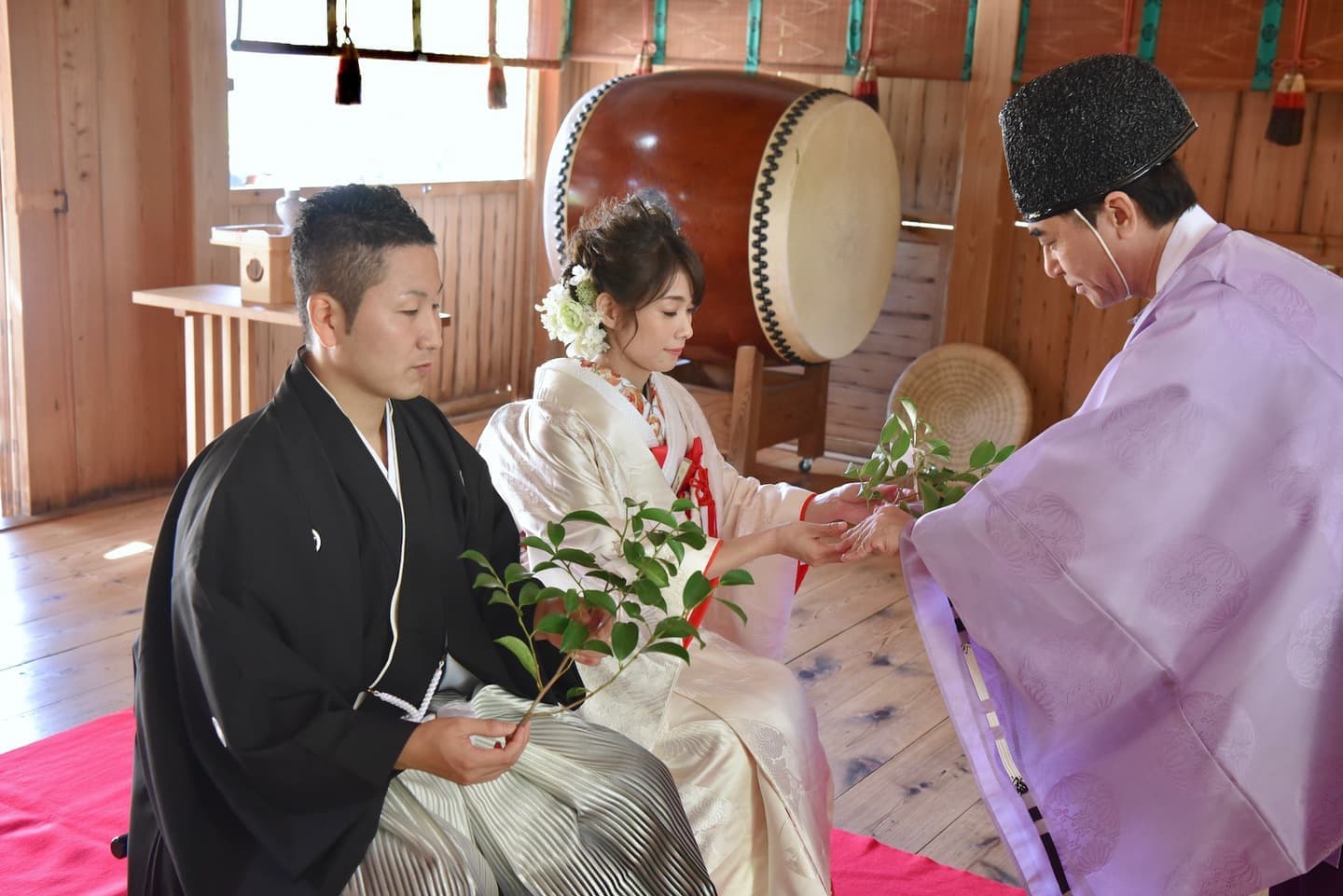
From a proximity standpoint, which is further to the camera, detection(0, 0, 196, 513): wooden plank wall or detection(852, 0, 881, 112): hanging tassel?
detection(852, 0, 881, 112): hanging tassel

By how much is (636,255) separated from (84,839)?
1.29 m

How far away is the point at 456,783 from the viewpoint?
143cm

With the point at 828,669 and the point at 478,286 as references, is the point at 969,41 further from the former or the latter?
the point at 828,669

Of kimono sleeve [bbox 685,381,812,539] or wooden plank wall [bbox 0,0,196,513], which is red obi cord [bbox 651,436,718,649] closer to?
kimono sleeve [bbox 685,381,812,539]

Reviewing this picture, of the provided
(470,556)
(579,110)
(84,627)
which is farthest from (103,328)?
(470,556)

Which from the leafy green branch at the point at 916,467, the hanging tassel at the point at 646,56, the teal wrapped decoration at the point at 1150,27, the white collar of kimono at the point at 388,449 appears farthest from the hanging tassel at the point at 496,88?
the white collar of kimono at the point at 388,449

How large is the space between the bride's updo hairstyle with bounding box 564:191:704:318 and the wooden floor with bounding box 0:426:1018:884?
1.04 m

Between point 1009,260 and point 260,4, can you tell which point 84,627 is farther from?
point 1009,260

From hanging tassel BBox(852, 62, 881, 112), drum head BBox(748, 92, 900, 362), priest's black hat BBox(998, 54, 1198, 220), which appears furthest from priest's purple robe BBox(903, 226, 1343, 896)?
hanging tassel BBox(852, 62, 881, 112)

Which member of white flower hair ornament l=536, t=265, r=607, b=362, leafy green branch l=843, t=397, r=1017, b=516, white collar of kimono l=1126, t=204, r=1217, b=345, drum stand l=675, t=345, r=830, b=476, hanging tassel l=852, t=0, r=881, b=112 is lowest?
drum stand l=675, t=345, r=830, b=476

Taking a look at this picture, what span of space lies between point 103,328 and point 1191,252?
310 centimetres

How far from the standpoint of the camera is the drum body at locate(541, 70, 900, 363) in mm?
4039

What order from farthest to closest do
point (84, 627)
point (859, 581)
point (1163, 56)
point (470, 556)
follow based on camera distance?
point (1163, 56) → point (859, 581) → point (84, 627) → point (470, 556)

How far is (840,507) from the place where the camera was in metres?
2.08
